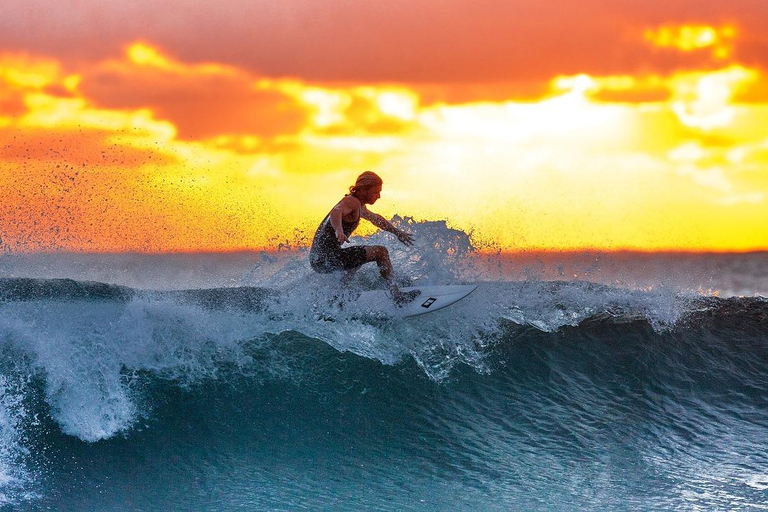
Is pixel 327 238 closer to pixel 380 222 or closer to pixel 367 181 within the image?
pixel 380 222

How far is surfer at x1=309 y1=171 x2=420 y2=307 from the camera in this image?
675cm

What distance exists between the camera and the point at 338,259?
23.1 feet

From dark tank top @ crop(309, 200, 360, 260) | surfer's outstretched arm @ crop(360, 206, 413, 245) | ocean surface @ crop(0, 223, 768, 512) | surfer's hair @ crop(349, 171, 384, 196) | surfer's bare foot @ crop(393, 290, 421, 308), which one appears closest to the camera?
ocean surface @ crop(0, 223, 768, 512)

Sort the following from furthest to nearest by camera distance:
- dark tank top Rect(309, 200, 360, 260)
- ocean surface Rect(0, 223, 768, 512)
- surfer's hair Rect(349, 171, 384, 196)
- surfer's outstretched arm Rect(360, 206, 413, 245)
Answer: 1. dark tank top Rect(309, 200, 360, 260)
2. surfer's outstretched arm Rect(360, 206, 413, 245)
3. surfer's hair Rect(349, 171, 384, 196)
4. ocean surface Rect(0, 223, 768, 512)

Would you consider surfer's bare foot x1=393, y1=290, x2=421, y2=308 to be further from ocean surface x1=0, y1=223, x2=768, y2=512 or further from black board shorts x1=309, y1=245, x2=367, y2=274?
black board shorts x1=309, y1=245, x2=367, y2=274

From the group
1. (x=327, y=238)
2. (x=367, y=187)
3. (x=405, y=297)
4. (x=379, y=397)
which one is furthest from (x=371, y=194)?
(x=379, y=397)

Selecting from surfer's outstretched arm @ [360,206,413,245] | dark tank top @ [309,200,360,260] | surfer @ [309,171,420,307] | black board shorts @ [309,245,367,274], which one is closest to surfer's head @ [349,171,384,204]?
surfer @ [309,171,420,307]

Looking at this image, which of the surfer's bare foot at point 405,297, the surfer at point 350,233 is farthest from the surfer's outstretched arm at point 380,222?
the surfer's bare foot at point 405,297

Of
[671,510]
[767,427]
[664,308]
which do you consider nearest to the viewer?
[671,510]

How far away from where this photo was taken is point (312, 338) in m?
7.76

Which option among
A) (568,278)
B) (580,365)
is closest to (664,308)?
(568,278)

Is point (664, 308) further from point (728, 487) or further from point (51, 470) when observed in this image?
point (51, 470)

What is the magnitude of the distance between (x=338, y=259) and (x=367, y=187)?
81 cm

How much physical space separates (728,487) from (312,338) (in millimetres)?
4278
